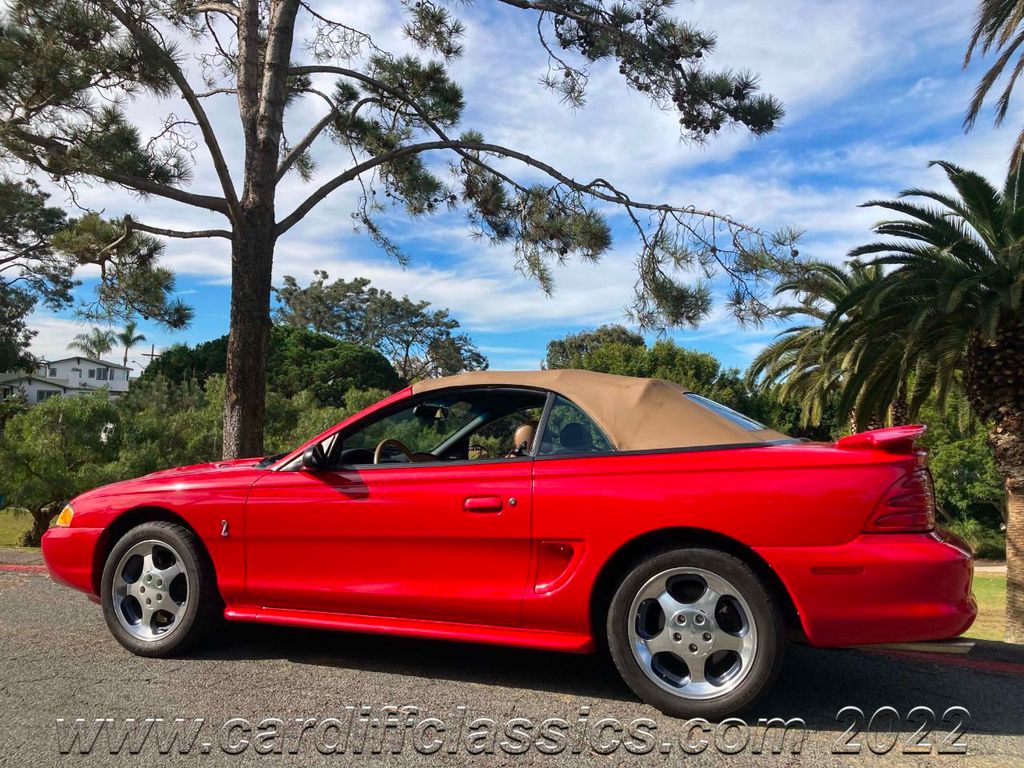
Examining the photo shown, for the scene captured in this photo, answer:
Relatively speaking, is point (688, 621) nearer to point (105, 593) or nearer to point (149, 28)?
point (105, 593)

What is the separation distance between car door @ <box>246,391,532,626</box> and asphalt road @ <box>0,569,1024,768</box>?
1.19ft

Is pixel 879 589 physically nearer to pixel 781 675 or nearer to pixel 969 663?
pixel 781 675

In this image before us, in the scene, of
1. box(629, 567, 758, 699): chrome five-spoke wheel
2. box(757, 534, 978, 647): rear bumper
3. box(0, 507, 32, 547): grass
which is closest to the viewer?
box(757, 534, 978, 647): rear bumper

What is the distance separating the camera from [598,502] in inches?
141

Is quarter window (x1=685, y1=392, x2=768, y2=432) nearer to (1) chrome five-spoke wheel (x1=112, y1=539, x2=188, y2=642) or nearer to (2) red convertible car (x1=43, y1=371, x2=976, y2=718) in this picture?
(2) red convertible car (x1=43, y1=371, x2=976, y2=718)

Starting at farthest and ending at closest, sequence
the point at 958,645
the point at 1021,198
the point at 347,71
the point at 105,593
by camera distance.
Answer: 1. the point at 1021,198
2. the point at 347,71
3. the point at 105,593
4. the point at 958,645

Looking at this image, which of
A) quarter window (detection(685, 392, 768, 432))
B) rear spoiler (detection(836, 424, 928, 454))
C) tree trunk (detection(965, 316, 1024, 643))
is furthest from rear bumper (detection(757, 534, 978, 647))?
tree trunk (detection(965, 316, 1024, 643))

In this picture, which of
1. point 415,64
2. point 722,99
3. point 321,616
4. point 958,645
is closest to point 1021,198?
point 722,99

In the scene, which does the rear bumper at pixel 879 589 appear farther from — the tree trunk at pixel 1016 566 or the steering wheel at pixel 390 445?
the tree trunk at pixel 1016 566

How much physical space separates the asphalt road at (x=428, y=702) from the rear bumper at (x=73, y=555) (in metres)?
0.36

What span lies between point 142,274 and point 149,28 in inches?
91.2

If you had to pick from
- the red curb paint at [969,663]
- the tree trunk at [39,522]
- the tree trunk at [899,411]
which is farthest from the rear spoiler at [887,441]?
the tree trunk at [899,411]

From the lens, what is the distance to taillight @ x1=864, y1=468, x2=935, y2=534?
3.27 metres

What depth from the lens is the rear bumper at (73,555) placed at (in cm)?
447
